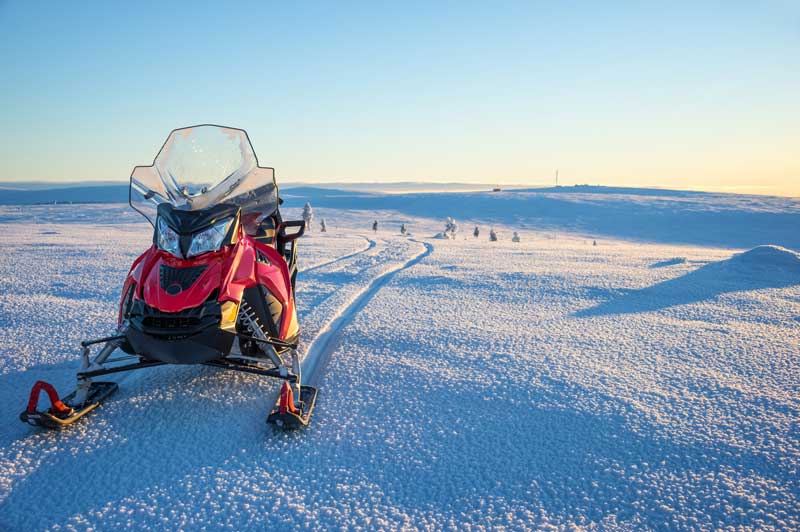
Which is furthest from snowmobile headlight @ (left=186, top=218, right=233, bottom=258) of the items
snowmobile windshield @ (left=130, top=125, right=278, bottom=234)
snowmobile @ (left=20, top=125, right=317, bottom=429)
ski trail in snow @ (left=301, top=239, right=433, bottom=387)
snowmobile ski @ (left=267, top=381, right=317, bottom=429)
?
ski trail in snow @ (left=301, top=239, right=433, bottom=387)

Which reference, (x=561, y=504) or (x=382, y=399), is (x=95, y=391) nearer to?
(x=382, y=399)

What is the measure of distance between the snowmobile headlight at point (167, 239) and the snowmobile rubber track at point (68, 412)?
3.85 ft

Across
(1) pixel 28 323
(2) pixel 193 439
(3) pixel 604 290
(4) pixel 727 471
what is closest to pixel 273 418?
(2) pixel 193 439

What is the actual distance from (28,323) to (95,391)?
2639 millimetres

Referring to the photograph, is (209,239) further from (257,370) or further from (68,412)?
(68,412)

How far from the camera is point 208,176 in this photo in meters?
4.18

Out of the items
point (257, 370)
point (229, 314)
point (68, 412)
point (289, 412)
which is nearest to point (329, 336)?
point (257, 370)

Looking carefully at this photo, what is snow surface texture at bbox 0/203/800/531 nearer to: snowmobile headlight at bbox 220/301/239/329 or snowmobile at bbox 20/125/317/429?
snowmobile at bbox 20/125/317/429

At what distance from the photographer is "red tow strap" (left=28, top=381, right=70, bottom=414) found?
3.00m

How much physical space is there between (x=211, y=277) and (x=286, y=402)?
1.00m

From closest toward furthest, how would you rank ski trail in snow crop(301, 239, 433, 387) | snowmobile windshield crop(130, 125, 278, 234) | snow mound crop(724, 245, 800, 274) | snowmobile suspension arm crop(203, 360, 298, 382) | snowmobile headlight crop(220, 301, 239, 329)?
snowmobile headlight crop(220, 301, 239, 329), snowmobile suspension arm crop(203, 360, 298, 382), snowmobile windshield crop(130, 125, 278, 234), ski trail in snow crop(301, 239, 433, 387), snow mound crop(724, 245, 800, 274)

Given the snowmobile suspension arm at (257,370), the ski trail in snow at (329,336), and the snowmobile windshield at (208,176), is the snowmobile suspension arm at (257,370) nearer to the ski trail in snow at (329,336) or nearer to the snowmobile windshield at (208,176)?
the ski trail in snow at (329,336)

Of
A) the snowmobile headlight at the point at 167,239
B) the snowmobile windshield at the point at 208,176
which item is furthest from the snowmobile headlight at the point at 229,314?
the snowmobile windshield at the point at 208,176

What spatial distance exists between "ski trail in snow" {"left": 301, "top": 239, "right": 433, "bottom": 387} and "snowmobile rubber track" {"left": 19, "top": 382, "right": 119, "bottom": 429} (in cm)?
147
